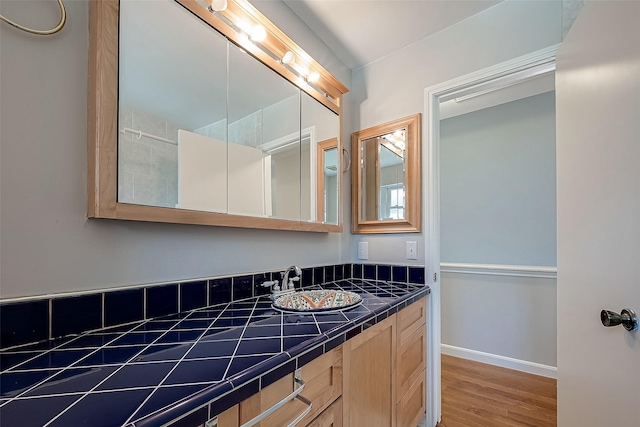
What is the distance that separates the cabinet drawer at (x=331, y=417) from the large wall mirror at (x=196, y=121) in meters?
0.75

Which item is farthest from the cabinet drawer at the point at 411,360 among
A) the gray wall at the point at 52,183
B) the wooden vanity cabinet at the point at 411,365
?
the gray wall at the point at 52,183

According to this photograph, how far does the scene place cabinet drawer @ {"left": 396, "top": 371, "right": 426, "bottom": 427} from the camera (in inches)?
53.5

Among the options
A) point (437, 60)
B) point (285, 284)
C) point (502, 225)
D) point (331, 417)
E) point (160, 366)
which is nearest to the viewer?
point (160, 366)

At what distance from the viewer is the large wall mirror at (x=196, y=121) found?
2.80 ft

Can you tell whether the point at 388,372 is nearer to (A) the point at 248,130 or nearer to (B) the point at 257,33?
(A) the point at 248,130

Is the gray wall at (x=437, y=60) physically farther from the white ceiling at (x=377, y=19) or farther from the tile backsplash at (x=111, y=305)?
the tile backsplash at (x=111, y=305)

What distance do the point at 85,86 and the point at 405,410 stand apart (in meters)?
1.84

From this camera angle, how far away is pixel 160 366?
0.61 m

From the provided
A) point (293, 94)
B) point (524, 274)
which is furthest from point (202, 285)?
point (524, 274)

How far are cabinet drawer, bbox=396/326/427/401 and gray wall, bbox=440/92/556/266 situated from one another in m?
1.40

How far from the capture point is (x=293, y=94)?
1.57 m

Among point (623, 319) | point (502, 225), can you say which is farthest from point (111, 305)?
point (502, 225)

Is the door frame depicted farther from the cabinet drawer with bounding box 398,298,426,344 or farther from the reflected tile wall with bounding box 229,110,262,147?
the reflected tile wall with bounding box 229,110,262,147

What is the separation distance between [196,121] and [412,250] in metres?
1.38
